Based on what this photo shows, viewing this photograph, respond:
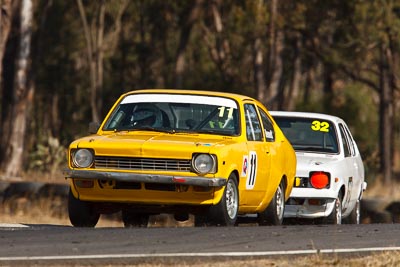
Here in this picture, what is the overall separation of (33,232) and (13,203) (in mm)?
9601

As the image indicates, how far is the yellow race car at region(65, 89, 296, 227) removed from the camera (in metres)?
12.4

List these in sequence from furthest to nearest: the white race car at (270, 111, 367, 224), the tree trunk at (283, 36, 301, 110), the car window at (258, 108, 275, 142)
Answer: the tree trunk at (283, 36, 301, 110) < the white race car at (270, 111, 367, 224) < the car window at (258, 108, 275, 142)

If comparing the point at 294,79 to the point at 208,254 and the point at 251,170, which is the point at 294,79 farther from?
the point at 208,254

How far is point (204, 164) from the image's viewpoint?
12.4 metres

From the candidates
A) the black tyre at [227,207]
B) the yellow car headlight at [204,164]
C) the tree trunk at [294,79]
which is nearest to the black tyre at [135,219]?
the black tyre at [227,207]

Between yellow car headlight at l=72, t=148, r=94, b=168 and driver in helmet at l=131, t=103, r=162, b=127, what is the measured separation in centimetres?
107

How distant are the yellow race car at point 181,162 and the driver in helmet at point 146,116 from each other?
10mm

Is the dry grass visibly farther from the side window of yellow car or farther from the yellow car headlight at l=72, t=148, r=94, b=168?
the side window of yellow car

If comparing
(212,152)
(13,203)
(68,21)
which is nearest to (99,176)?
(212,152)

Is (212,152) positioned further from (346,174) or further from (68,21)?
(68,21)

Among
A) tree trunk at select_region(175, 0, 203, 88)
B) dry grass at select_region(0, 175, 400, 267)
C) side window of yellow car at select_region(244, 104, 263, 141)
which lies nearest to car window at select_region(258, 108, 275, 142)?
side window of yellow car at select_region(244, 104, 263, 141)

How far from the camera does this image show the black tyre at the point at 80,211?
1287 centimetres

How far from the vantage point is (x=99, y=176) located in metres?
12.4

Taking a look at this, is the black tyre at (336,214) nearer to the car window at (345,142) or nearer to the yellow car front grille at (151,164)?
the car window at (345,142)
